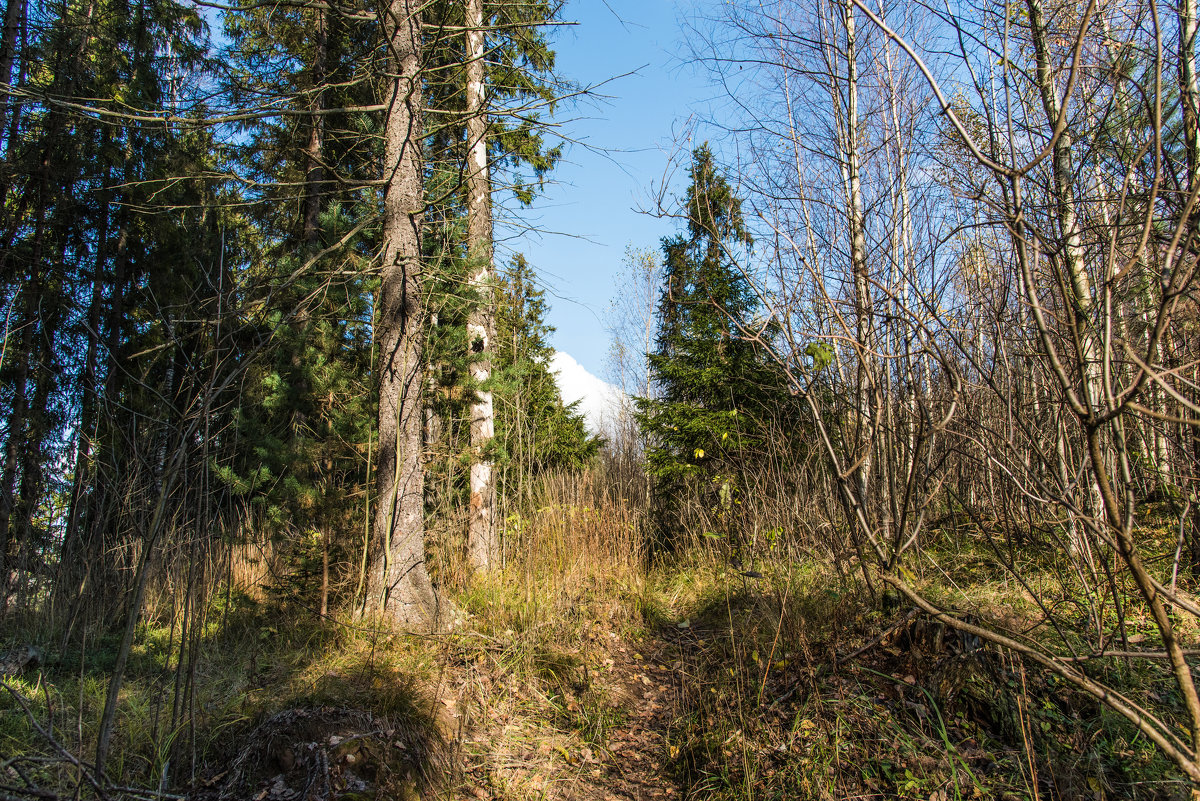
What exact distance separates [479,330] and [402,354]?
2.00m

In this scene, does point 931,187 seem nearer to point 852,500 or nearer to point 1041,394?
point 1041,394

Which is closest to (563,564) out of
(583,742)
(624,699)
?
(624,699)

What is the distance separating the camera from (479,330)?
637 centimetres

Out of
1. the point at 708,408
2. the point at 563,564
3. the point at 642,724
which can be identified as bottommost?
the point at 642,724

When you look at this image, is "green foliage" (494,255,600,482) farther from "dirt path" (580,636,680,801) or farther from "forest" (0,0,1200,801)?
"dirt path" (580,636,680,801)

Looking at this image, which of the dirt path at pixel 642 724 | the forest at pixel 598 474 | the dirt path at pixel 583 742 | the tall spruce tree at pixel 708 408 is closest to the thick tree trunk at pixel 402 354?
the forest at pixel 598 474

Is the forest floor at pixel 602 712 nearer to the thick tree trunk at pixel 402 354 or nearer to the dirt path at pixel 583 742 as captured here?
the dirt path at pixel 583 742

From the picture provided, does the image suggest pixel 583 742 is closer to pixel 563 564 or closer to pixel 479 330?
pixel 563 564

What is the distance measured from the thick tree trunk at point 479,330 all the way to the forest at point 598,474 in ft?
0.20

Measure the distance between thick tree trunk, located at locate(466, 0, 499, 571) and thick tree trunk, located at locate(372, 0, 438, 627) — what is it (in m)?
0.97

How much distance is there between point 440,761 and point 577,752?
85 centimetres

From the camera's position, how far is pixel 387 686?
128 inches

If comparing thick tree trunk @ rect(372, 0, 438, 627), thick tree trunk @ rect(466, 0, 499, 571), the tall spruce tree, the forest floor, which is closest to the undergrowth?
the forest floor

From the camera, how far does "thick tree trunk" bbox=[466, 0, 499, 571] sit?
575cm
